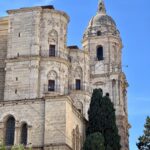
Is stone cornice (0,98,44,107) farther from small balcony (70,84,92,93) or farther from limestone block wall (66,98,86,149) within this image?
small balcony (70,84,92,93)

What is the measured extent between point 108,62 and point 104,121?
69.5ft

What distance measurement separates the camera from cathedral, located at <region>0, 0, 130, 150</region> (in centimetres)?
4547

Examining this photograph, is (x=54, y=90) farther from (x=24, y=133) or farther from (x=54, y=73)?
(x=24, y=133)

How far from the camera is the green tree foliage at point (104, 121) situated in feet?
162

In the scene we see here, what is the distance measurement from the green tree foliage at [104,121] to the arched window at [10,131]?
27.7 ft

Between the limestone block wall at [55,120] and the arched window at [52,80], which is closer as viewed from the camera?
the limestone block wall at [55,120]

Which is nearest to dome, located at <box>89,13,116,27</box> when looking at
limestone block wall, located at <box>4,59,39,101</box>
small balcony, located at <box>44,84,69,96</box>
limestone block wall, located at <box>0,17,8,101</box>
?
limestone block wall, located at <box>0,17,8,101</box>

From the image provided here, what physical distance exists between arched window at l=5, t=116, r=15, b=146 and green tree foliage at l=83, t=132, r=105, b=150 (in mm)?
6929

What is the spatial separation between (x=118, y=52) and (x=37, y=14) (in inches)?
838

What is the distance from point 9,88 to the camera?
51.9 metres

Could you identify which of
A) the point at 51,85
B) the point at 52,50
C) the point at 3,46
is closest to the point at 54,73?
the point at 51,85

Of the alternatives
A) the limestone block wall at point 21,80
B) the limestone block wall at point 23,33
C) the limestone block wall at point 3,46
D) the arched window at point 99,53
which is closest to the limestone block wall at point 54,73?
the limestone block wall at point 21,80

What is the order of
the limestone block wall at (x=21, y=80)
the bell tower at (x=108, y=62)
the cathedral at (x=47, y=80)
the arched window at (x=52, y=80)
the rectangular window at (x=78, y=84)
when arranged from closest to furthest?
the cathedral at (x=47, y=80) → the limestone block wall at (x=21, y=80) → the arched window at (x=52, y=80) → the rectangular window at (x=78, y=84) → the bell tower at (x=108, y=62)

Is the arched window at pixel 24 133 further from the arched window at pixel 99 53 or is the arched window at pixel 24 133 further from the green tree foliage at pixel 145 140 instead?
the arched window at pixel 99 53
